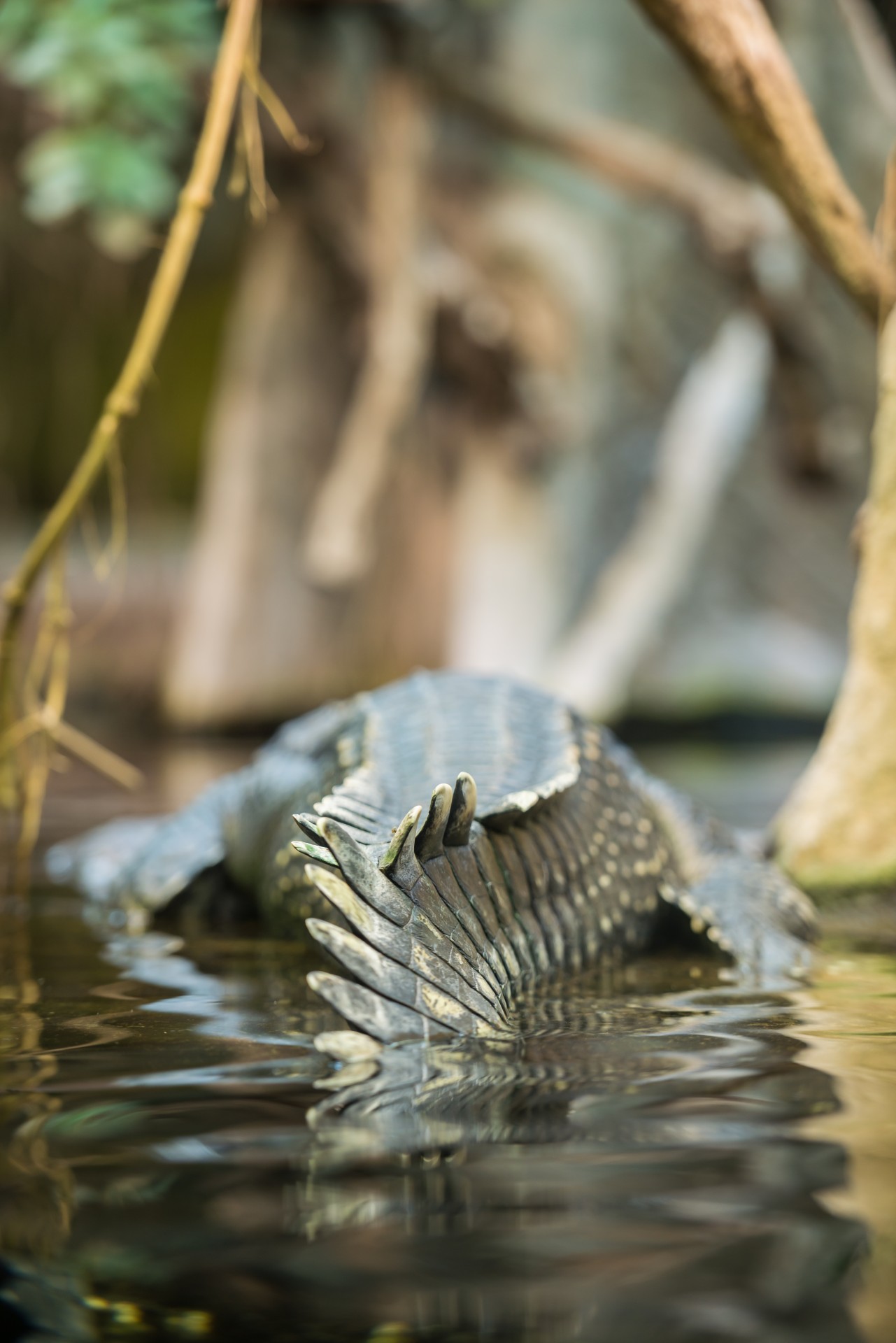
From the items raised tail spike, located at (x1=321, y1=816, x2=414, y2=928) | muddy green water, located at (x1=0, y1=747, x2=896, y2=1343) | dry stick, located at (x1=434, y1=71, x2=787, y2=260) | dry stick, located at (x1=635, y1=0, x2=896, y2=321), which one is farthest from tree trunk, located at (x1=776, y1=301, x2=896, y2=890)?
dry stick, located at (x1=434, y1=71, x2=787, y2=260)

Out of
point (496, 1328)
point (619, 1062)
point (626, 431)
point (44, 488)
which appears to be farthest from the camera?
point (44, 488)

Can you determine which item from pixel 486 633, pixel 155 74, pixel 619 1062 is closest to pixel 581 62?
pixel 486 633

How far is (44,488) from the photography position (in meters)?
13.1

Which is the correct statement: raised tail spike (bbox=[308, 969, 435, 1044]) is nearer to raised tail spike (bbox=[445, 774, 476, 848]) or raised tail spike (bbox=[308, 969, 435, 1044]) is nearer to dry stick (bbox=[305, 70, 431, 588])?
raised tail spike (bbox=[445, 774, 476, 848])

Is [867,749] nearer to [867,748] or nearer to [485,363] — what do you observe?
[867,748]

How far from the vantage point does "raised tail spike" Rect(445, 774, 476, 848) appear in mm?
1833

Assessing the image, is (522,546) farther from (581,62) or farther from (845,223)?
(845,223)

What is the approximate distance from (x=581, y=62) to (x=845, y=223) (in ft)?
17.3

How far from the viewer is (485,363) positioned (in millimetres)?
7582

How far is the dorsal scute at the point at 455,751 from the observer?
83.3 inches

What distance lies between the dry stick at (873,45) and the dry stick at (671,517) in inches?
61.8

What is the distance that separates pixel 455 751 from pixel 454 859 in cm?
67

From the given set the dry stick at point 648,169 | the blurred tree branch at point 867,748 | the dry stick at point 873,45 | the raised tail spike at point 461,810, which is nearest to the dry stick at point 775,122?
the blurred tree branch at point 867,748

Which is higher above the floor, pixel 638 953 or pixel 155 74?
pixel 155 74
